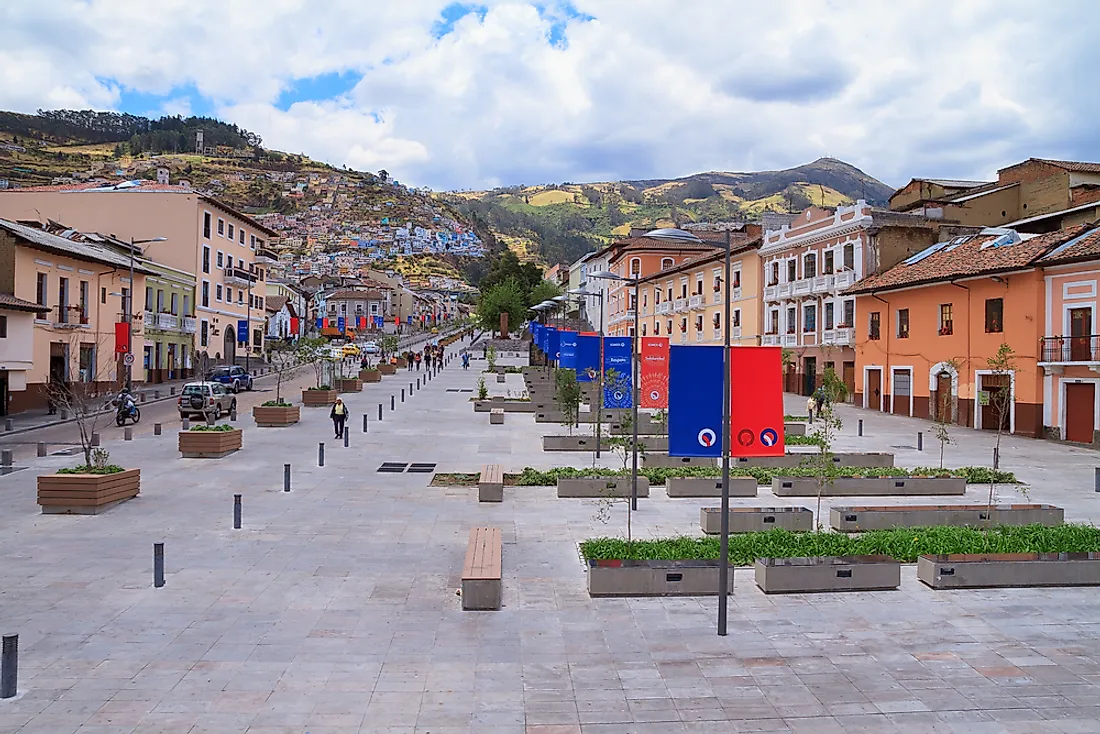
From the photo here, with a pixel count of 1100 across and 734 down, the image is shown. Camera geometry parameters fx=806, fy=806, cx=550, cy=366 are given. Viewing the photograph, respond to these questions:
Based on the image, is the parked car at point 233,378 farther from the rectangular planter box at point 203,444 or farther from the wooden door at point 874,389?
the wooden door at point 874,389

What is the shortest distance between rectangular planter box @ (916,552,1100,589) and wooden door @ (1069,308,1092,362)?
22.4 meters

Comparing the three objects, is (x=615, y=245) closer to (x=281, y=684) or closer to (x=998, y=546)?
(x=998, y=546)

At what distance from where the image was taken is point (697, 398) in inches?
410

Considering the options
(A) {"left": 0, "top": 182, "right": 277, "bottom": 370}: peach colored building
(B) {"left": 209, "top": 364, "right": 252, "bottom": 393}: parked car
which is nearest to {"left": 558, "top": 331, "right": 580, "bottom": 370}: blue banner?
(B) {"left": 209, "top": 364, "right": 252, "bottom": 393}: parked car

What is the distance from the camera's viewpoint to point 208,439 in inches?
909

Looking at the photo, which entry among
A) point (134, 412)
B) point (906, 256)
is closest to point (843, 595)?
point (134, 412)

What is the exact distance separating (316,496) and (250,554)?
197 inches

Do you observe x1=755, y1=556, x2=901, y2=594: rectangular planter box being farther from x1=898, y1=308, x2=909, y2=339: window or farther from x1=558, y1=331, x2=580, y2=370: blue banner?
x1=898, y1=308, x2=909, y2=339: window

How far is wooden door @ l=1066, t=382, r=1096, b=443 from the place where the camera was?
30.1 meters

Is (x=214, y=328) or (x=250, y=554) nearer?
(x=250, y=554)

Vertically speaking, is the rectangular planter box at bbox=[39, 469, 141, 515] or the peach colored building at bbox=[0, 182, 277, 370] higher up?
the peach colored building at bbox=[0, 182, 277, 370]

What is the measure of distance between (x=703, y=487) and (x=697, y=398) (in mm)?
8664

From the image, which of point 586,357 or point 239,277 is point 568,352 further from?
point 239,277

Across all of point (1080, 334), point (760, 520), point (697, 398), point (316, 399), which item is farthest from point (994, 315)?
point (316, 399)
